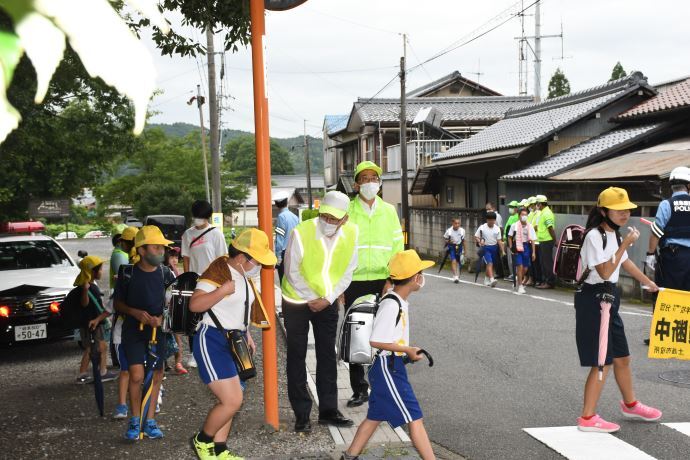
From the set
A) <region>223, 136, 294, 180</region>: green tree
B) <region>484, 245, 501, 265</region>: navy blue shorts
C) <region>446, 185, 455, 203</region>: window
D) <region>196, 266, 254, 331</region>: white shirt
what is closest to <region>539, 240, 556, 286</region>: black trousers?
<region>484, 245, 501, 265</region>: navy blue shorts

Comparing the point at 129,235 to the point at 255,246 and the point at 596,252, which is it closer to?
the point at 255,246

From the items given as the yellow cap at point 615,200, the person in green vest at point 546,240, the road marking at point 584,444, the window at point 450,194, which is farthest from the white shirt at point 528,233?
the window at point 450,194

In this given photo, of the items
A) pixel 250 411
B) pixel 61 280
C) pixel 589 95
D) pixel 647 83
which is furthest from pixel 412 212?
pixel 250 411

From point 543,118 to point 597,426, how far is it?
21.0 m

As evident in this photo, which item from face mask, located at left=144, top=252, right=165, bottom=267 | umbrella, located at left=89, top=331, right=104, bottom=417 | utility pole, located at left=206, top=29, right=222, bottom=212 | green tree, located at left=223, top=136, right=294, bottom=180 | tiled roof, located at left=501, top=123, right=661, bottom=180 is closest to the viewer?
face mask, located at left=144, top=252, right=165, bottom=267

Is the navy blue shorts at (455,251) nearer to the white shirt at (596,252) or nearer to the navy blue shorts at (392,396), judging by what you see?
the white shirt at (596,252)

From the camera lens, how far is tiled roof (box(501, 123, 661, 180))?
61.3 ft

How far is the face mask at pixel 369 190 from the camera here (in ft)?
21.0

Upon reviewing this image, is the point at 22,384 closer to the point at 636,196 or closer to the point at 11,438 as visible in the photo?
the point at 11,438

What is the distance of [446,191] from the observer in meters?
30.2

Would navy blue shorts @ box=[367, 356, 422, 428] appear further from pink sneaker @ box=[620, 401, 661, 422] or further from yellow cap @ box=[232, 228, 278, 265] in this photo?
pink sneaker @ box=[620, 401, 661, 422]

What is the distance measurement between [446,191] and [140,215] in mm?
25426

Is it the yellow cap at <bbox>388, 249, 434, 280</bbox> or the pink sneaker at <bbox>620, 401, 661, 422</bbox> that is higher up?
the yellow cap at <bbox>388, 249, 434, 280</bbox>

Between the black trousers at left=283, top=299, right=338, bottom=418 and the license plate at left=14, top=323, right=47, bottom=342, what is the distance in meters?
4.42
